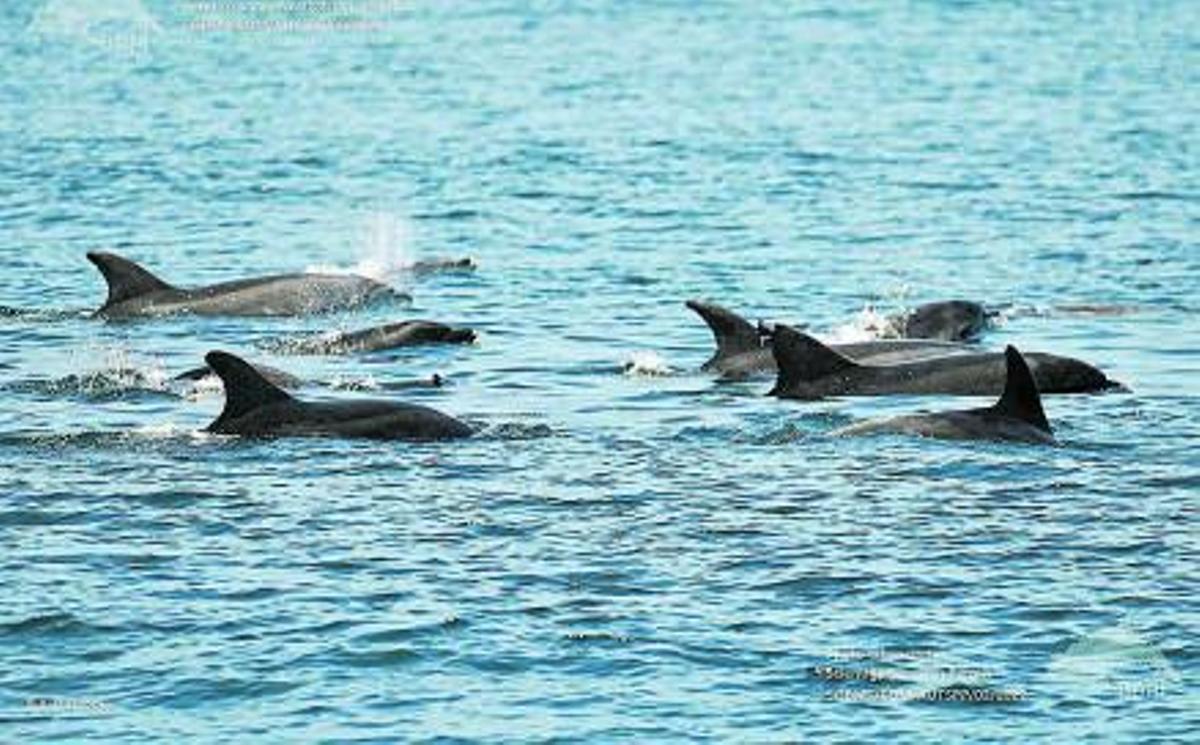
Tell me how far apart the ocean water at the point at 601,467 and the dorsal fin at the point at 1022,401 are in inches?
14.2

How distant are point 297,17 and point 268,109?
3586 cm

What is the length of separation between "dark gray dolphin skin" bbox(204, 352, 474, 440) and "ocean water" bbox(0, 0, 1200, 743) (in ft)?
0.67

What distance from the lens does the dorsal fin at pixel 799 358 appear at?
23953 millimetres

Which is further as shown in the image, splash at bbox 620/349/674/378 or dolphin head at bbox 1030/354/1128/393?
splash at bbox 620/349/674/378

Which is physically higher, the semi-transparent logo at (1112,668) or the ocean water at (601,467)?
the ocean water at (601,467)

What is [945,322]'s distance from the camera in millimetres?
28828

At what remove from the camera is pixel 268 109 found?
5928cm

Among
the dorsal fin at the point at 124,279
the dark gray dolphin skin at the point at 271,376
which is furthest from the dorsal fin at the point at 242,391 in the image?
the dorsal fin at the point at 124,279

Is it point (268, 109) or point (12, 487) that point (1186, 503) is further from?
point (268, 109)

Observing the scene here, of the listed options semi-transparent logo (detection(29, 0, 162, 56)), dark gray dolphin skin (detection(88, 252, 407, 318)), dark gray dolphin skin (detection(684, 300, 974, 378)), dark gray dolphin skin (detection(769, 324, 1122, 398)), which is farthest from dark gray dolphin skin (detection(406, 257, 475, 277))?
semi-transparent logo (detection(29, 0, 162, 56))

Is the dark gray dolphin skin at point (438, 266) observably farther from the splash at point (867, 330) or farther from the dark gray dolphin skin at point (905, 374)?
the dark gray dolphin skin at point (905, 374)

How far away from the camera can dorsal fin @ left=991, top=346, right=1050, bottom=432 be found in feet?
70.0

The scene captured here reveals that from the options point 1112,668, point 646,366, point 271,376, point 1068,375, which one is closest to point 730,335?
point 646,366

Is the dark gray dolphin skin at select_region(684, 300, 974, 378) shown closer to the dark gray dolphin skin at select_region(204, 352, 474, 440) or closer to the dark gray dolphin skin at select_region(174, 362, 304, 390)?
the dark gray dolphin skin at select_region(174, 362, 304, 390)
